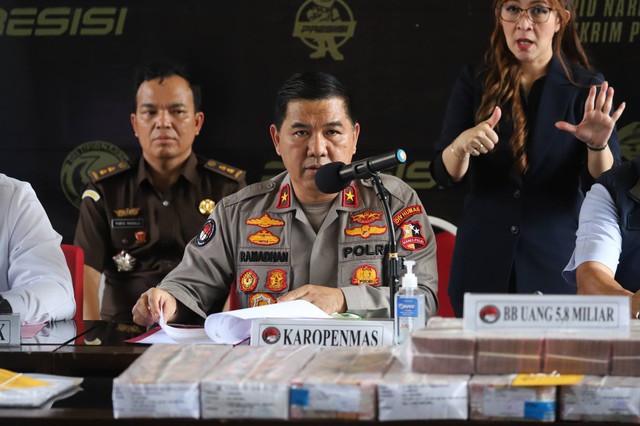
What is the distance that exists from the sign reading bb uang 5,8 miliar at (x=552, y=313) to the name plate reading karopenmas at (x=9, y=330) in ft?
3.31

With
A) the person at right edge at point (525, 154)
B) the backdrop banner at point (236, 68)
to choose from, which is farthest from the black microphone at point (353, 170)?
the backdrop banner at point (236, 68)

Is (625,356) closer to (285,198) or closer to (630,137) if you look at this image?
(285,198)

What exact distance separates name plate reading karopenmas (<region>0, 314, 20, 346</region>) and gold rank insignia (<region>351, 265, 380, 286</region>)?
3.03ft

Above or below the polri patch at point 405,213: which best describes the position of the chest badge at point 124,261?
below

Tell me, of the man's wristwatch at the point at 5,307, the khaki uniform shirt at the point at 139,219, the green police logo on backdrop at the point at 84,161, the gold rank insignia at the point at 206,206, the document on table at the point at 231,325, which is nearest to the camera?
the document on table at the point at 231,325

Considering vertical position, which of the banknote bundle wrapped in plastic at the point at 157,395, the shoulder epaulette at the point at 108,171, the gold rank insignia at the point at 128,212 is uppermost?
the shoulder epaulette at the point at 108,171

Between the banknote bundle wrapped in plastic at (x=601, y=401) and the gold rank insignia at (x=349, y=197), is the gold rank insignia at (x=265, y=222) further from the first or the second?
the banknote bundle wrapped in plastic at (x=601, y=401)

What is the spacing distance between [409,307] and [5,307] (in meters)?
1.00

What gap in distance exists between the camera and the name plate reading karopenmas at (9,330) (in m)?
2.01

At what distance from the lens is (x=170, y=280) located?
2619mm

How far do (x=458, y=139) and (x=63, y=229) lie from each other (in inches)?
77.9

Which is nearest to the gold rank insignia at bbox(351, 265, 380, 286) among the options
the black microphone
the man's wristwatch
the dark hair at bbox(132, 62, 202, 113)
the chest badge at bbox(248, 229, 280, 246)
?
the chest badge at bbox(248, 229, 280, 246)

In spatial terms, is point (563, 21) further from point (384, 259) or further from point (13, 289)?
point (13, 289)

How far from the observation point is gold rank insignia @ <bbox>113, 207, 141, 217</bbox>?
3.91 meters
